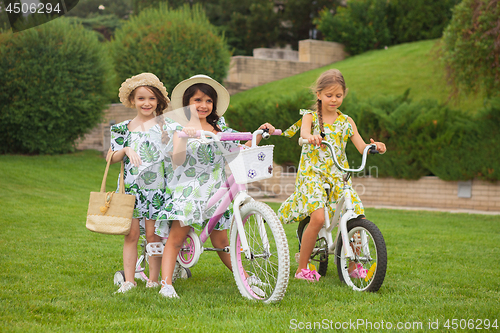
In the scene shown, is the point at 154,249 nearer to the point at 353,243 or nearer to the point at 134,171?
the point at 134,171

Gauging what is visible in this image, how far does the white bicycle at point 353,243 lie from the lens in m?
3.98

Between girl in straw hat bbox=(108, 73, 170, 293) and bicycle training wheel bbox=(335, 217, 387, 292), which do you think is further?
girl in straw hat bbox=(108, 73, 170, 293)

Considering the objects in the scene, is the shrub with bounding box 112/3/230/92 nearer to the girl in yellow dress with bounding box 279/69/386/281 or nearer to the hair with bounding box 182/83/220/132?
the girl in yellow dress with bounding box 279/69/386/281

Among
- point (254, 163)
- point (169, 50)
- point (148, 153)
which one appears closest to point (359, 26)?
point (169, 50)

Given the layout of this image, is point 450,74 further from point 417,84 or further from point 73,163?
point 73,163

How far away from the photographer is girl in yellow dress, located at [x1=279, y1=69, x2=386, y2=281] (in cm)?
447

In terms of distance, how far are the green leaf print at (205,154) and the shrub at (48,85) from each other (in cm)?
1246

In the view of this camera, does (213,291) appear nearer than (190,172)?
No

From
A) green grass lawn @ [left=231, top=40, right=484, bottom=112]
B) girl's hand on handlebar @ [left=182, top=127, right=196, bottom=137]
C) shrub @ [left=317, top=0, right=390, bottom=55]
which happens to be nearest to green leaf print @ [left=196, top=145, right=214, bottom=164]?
girl's hand on handlebar @ [left=182, top=127, right=196, bottom=137]

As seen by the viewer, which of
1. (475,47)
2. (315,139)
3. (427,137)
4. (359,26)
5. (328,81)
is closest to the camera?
(315,139)

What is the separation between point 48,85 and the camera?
49.9ft

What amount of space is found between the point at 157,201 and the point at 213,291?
0.85 m

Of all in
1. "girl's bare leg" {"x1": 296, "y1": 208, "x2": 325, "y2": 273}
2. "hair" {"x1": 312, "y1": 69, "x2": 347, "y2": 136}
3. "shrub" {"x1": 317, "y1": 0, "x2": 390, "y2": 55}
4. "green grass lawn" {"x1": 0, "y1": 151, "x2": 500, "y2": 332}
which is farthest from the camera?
"shrub" {"x1": 317, "y1": 0, "x2": 390, "y2": 55}

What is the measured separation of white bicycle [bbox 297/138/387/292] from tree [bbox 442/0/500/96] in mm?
8836
